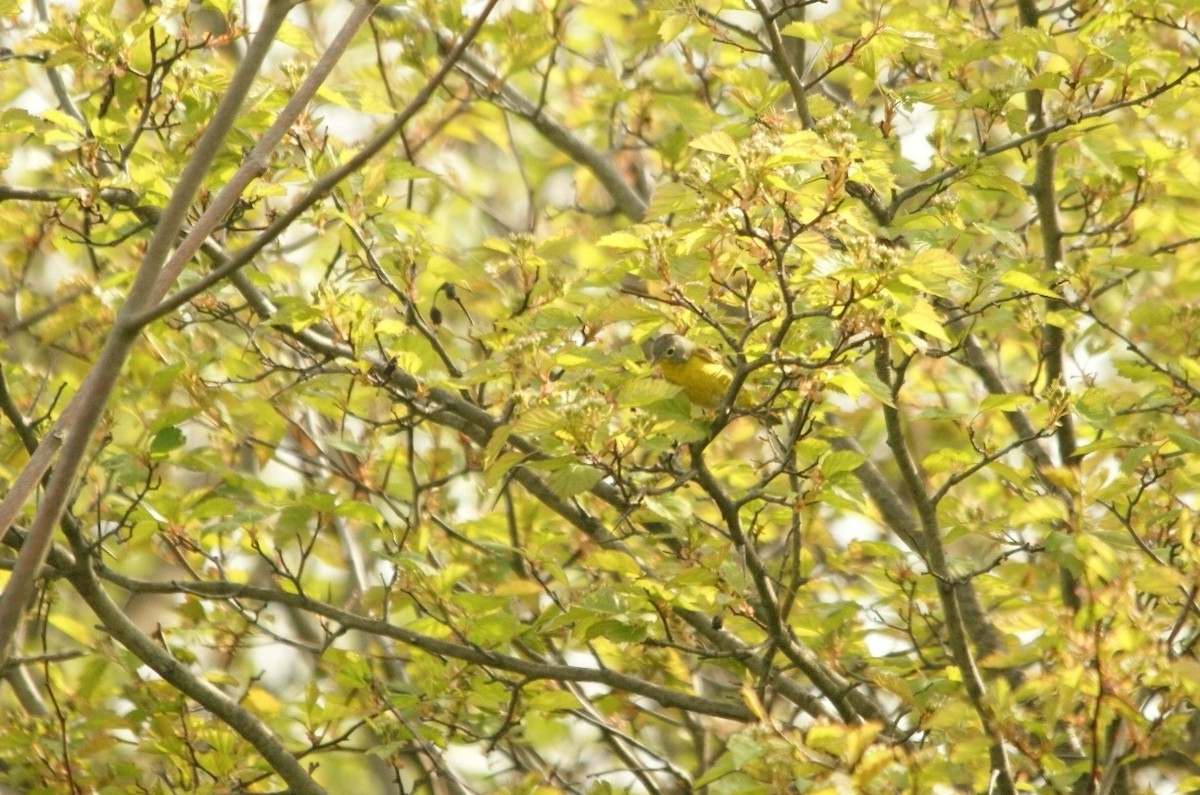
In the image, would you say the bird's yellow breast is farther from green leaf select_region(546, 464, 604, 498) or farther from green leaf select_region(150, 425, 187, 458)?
green leaf select_region(150, 425, 187, 458)

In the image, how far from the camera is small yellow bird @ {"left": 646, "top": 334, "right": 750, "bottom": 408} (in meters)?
4.39

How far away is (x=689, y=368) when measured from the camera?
4477mm

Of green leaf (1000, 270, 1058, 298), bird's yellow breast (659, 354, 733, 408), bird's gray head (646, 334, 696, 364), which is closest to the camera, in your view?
green leaf (1000, 270, 1058, 298)

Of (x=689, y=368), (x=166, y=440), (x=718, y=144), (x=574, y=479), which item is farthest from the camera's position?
(x=689, y=368)

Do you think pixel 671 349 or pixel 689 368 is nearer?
pixel 671 349

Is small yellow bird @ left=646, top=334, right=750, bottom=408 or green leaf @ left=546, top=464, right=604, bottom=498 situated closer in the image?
green leaf @ left=546, top=464, right=604, bottom=498

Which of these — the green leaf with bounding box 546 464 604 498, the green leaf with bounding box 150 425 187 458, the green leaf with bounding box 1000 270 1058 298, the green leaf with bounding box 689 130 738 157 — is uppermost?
the green leaf with bounding box 150 425 187 458

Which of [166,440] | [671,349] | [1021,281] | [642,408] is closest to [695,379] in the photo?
[671,349]

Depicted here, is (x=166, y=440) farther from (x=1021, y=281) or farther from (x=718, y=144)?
(x=1021, y=281)

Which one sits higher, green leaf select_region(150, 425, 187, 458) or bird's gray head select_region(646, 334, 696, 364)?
bird's gray head select_region(646, 334, 696, 364)

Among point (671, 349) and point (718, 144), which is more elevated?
point (671, 349)

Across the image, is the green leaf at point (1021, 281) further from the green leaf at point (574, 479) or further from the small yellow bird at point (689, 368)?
the green leaf at point (574, 479)

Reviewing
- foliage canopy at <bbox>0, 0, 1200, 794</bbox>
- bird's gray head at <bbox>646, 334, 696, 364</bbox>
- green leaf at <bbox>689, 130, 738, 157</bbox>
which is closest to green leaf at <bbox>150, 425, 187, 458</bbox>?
foliage canopy at <bbox>0, 0, 1200, 794</bbox>

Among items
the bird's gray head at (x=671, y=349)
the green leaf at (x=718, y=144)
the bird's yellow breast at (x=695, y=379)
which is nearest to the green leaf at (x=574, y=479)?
the green leaf at (x=718, y=144)
